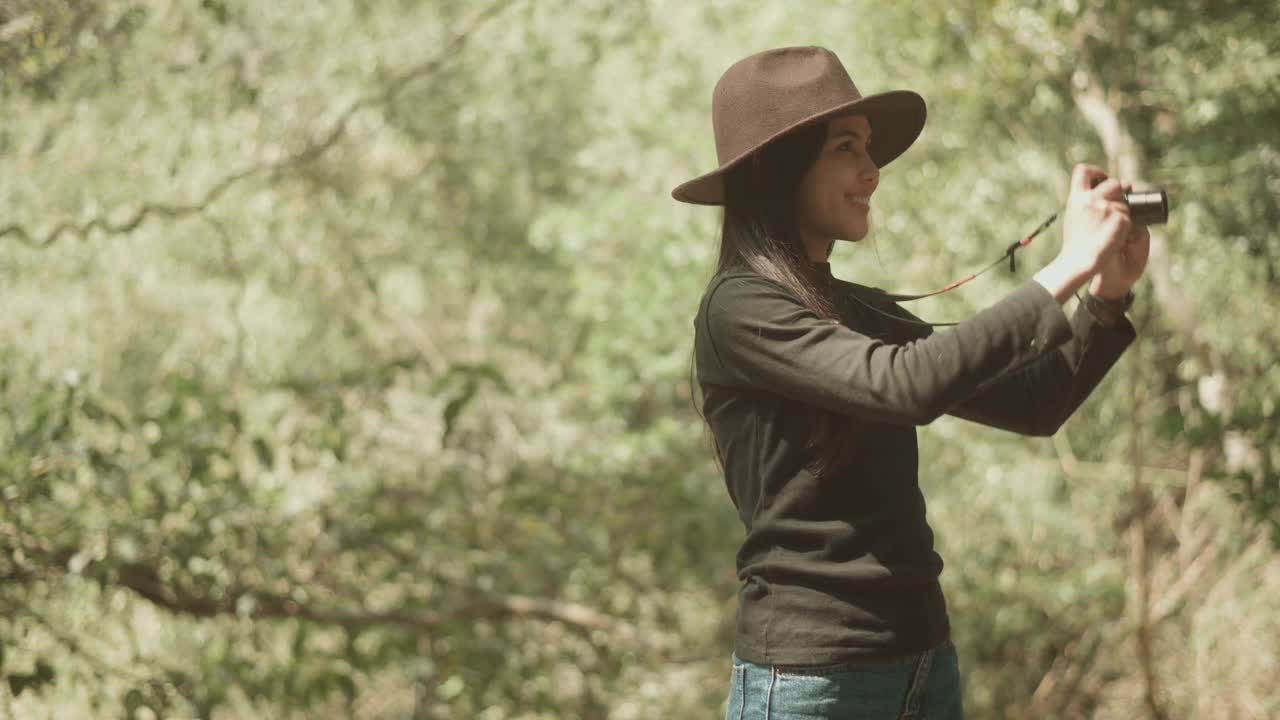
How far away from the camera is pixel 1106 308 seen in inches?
63.7

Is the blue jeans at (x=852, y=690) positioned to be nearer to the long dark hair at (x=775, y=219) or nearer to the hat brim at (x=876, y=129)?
the long dark hair at (x=775, y=219)

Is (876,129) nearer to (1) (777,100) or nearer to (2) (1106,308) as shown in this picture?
(1) (777,100)

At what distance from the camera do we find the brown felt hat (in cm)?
168

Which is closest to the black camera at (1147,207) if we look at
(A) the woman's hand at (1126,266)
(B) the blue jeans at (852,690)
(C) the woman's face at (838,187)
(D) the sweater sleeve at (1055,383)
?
(A) the woman's hand at (1126,266)

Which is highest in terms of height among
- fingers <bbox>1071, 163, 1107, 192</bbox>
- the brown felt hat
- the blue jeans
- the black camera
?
the brown felt hat

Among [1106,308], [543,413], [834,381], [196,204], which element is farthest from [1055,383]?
[543,413]

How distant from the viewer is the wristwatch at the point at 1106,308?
5.30ft

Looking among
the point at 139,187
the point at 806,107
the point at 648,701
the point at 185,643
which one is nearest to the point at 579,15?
the point at 139,187

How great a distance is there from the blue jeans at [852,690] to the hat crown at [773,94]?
63cm

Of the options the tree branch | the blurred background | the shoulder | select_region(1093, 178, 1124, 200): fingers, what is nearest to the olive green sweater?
the shoulder

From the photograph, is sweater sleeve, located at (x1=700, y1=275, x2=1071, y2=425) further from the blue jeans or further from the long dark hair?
the blue jeans

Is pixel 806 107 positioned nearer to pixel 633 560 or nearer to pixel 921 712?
pixel 921 712

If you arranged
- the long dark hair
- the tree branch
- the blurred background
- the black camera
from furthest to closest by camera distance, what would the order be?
the tree branch → the blurred background → the long dark hair → the black camera

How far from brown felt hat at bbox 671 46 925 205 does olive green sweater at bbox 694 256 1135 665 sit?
0.18m
